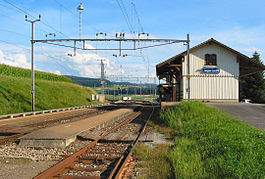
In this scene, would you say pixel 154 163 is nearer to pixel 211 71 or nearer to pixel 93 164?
pixel 93 164

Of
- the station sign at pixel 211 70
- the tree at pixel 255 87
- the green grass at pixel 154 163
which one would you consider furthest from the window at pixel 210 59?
the tree at pixel 255 87

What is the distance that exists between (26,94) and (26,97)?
1.03 metres

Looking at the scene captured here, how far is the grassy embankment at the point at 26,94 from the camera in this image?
1021 inches

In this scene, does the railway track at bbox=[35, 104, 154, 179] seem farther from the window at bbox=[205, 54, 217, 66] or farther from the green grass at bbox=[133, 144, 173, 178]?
Result: the window at bbox=[205, 54, 217, 66]

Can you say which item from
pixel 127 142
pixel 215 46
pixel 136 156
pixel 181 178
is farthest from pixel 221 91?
pixel 181 178

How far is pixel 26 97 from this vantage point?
29.6m

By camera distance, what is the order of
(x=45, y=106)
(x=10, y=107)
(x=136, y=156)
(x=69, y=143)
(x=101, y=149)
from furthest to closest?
1. (x=45, y=106)
2. (x=10, y=107)
3. (x=69, y=143)
4. (x=101, y=149)
5. (x=136, y=156)

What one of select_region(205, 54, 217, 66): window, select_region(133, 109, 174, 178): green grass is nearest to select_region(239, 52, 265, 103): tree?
select_region(205, 54, 217, 66): window

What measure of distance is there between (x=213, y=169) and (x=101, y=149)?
4.16m

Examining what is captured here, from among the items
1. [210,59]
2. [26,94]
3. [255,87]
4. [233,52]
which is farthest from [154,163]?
[255,87]

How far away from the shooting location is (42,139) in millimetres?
8867

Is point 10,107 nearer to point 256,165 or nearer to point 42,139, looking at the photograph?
point 42,139

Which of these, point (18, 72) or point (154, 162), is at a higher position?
point (18, 72)

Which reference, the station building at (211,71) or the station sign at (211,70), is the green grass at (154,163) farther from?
the station sign at (211,70)
